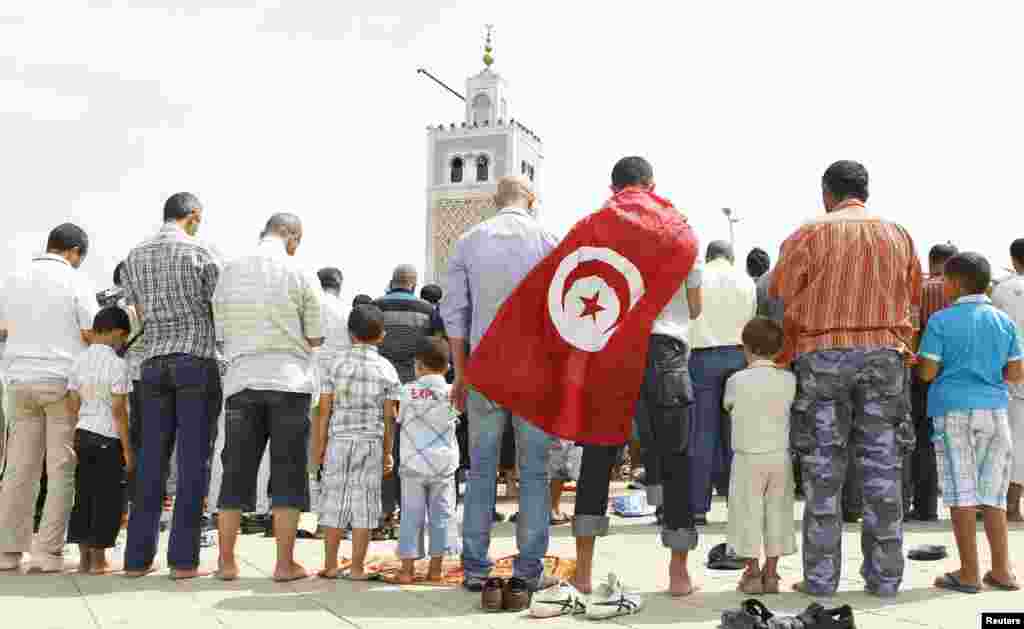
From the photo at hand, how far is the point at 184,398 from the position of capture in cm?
508

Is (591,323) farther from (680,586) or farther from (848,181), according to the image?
(848,181)

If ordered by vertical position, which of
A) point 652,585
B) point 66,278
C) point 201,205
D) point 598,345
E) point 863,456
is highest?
point 201,205

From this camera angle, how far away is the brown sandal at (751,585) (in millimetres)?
4383

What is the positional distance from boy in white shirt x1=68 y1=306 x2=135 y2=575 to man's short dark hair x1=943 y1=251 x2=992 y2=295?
4.41 m

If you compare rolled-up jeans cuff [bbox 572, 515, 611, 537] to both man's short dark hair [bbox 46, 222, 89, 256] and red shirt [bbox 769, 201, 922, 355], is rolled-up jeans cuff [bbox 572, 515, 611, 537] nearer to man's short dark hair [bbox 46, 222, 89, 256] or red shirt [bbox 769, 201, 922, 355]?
red shirt [bbox 769, 201, 922, 355]

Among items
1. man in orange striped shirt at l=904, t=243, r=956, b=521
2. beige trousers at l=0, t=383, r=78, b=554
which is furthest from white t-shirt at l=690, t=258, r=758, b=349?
beige trousers at l=0, t=383, r=78, b=554

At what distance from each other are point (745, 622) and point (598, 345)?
147 cm

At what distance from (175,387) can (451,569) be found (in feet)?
5.78

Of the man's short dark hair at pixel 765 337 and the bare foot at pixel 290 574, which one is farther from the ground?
the man's short dark hair at pixel 765 337

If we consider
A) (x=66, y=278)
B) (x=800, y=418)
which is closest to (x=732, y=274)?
(x=800, y=418)

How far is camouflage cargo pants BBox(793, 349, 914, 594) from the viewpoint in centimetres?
433

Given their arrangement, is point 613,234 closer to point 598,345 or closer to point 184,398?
point 598,345

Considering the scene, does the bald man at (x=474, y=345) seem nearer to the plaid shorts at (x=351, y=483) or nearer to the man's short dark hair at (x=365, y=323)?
the man's short dark hair at (x=365, y=323)

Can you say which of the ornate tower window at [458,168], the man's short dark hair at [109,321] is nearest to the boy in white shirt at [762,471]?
the man's short dark hair at [109,321]
